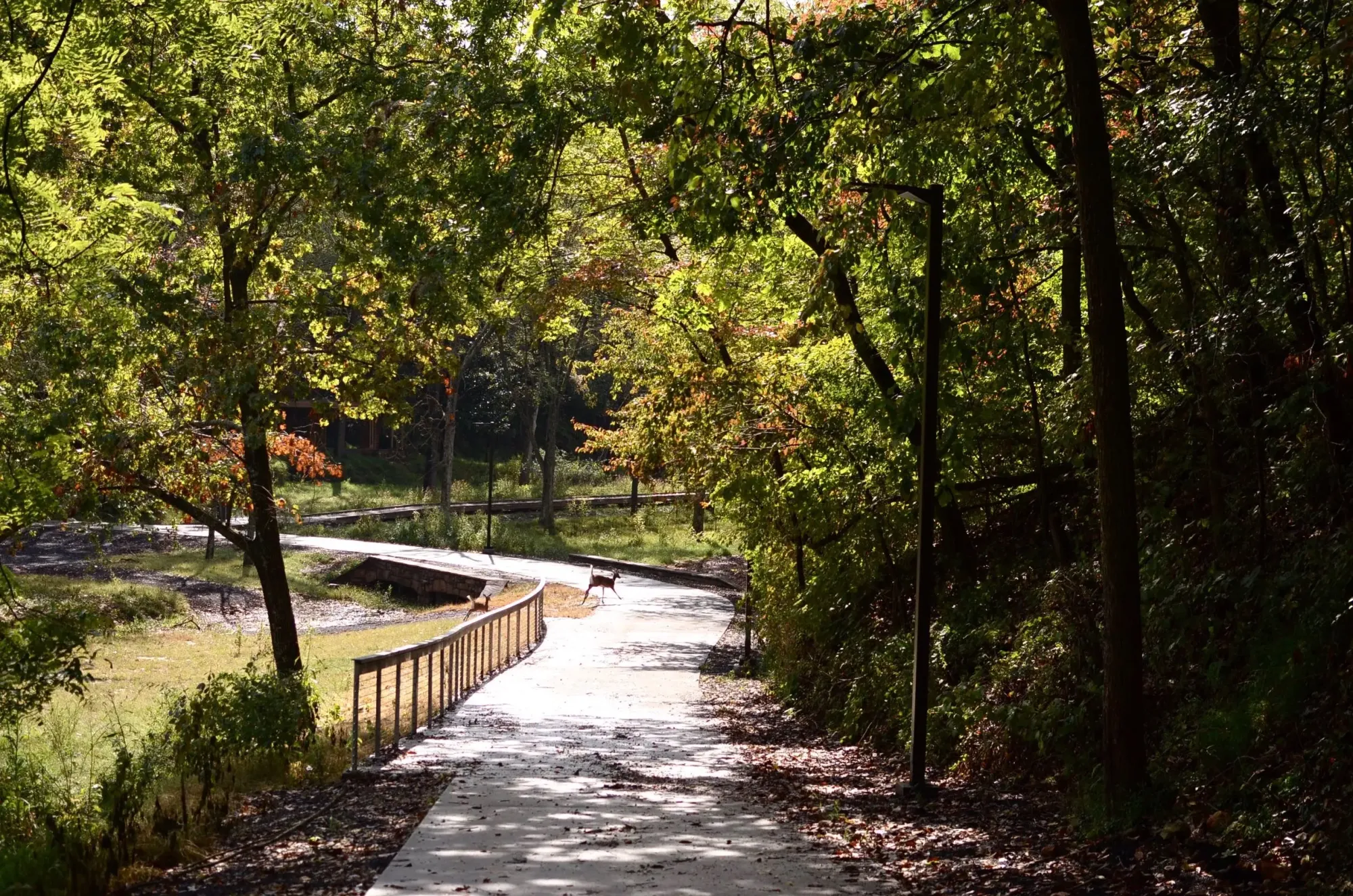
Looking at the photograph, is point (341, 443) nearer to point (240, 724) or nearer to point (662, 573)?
point (662, 573)

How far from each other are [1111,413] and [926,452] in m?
3.77

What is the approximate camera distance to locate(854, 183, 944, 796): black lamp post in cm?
1179

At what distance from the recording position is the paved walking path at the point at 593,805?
762 cm

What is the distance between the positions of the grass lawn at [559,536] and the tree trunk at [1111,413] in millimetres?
40131

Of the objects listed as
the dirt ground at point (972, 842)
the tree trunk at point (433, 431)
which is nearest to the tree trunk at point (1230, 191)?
the dirt ground at point (972, 842)

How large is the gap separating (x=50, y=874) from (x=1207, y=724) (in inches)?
287

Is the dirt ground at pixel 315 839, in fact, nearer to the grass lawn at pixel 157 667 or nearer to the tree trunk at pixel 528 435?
the grass lawn at pixel 157 667

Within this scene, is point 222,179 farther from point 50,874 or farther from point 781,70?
point 50,874

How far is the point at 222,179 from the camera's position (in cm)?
1521

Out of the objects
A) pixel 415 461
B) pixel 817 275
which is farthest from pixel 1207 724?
pixel 415 461

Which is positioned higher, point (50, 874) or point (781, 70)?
point (781, 70)

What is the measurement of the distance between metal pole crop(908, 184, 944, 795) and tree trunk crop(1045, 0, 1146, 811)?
304cm

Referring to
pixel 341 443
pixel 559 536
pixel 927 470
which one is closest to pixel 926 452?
pixel 927 470

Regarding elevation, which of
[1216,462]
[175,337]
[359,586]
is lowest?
[359,586]
